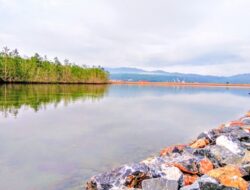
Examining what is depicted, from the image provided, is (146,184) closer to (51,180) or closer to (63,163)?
(51,180)

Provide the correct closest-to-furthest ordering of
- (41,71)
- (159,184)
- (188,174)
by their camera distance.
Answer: (159,184) < (188,174) < (41,71)

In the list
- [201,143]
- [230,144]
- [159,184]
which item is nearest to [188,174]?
[159,184]

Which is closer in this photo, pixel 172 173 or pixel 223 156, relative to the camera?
pixel 172 173

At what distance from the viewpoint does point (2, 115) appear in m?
19.1

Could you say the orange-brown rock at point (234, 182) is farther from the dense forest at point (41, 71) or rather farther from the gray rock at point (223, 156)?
the dense forest at point (41, 71)

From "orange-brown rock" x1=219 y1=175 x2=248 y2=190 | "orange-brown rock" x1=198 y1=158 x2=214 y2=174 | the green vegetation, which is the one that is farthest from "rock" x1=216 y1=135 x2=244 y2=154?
the green vegetation

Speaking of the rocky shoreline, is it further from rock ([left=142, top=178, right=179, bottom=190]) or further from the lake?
the lake

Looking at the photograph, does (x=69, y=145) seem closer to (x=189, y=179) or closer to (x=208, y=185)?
(x=189, y=179)

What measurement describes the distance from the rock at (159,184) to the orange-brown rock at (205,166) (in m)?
1.39

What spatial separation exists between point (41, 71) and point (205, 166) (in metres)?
78.2

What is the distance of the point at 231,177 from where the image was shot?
5891mm

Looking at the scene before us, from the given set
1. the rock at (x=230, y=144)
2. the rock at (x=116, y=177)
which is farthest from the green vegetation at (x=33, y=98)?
the rock at (x=230, y=144)

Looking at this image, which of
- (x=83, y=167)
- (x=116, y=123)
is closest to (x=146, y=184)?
(x=83, y=167)

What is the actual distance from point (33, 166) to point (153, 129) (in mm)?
8944
